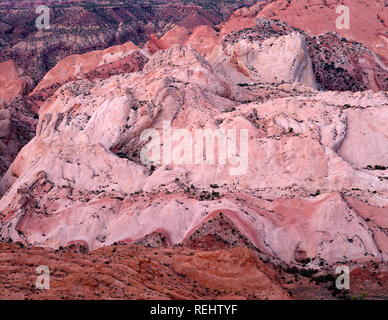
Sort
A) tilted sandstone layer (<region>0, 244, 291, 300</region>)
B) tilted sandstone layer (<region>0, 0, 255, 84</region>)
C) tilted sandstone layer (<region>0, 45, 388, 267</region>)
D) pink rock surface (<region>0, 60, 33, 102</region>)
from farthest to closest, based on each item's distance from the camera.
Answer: tilted sandstone layer (<region>0, 0, 255, 84</region>), pink rock surface (<region>0, 60, 33, 102</region>), tilted sandstone layer (<region>0, 45, 388, 267</region>), tilted sandstone layer (<region>0, 244, 291, 300</region>)

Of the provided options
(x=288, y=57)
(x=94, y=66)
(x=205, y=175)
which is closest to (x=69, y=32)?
(x=94, y=66)

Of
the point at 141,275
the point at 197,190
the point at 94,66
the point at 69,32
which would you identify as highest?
the point at 69,32

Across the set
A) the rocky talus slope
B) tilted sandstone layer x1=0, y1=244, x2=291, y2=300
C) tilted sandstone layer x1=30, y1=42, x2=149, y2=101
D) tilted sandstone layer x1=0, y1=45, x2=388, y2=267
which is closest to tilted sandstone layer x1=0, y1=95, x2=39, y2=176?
the rocky talus slope

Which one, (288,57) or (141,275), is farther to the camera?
(288,57)

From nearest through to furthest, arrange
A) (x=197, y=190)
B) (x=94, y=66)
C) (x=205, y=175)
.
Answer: (x=197, y=190)
(x=205, y=175)
(x=94, y=66)

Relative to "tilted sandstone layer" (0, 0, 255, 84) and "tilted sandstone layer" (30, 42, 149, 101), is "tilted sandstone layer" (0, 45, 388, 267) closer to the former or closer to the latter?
"tilted sandstone layer" (30, 42, 149, 101)

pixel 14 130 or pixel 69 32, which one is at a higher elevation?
pixel 69 32

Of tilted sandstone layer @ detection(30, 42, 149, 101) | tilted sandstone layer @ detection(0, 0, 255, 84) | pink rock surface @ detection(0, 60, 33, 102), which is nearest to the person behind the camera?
tilted sandstone layer @ detection(30, 42, 149, 101)

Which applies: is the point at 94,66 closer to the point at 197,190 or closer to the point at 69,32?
the point at 69,32
